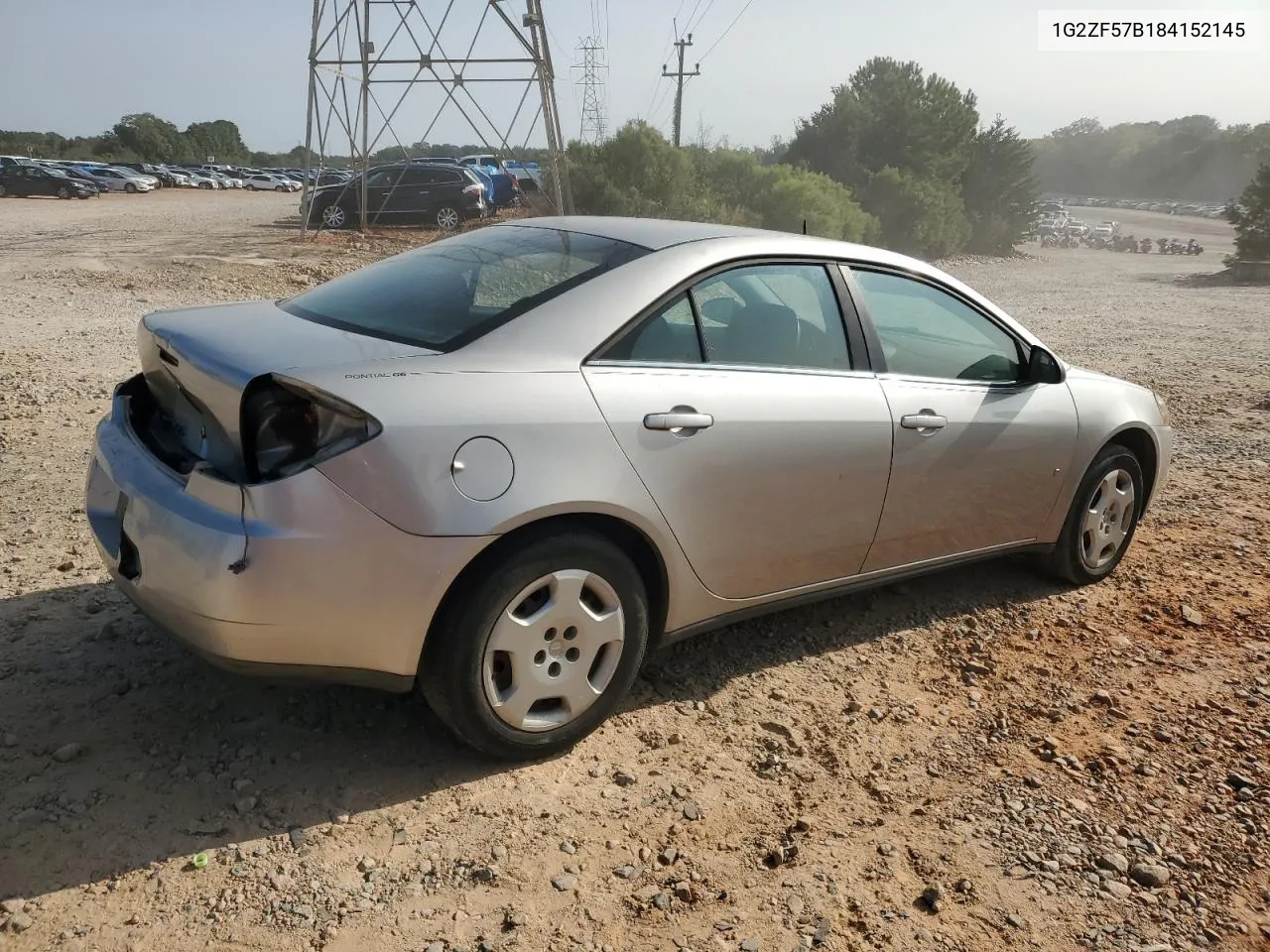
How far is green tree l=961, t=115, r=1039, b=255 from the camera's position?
4128 cm

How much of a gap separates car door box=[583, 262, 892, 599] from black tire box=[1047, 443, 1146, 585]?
1391mm

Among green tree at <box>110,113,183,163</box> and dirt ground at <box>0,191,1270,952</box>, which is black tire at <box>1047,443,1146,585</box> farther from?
green tree at <box>110,113,183,163</box>

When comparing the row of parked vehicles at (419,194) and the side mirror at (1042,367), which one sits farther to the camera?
the row of parked vehicles at (419,194)

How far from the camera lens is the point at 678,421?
10.3 ft

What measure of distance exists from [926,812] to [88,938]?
219 cm

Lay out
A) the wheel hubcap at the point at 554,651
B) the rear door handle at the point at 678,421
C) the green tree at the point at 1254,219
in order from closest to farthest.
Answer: the wheel hubcap at the point at 554,651
the rear door handle at the point at 678,421
the green tree at the point at 1254,219

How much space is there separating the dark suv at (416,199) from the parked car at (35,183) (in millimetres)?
20187

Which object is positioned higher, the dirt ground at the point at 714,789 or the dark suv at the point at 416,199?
the dark suv at the point at 416,199

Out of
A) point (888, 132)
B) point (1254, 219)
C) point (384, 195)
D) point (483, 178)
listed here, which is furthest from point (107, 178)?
point (1254, 219)

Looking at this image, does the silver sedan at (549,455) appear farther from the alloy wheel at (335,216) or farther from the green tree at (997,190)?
the green tree at (997,190)

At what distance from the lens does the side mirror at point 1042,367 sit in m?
4.31

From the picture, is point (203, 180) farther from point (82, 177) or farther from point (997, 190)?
point (997, 190)

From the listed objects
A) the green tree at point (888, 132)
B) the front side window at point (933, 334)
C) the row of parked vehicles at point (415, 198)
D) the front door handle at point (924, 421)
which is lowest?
the front door handle at point (924, 421)

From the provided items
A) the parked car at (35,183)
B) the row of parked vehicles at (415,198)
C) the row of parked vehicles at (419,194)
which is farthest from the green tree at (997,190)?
the parked car at (35,183)
